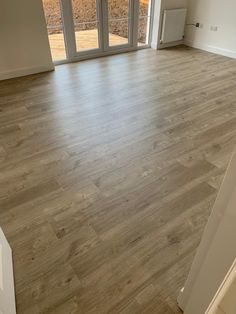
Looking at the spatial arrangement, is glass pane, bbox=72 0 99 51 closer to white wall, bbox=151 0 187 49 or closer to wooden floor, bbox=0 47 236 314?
wooden floor, bbox=0 47 236 314

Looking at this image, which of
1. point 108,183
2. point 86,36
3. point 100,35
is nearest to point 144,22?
point 100,35

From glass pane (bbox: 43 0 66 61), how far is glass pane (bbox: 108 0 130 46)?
919 millimetres

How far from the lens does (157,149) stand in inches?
92.0

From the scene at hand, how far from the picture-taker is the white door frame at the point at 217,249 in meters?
0.67

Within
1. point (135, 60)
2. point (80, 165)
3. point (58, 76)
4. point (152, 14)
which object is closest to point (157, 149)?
point (80, 165)

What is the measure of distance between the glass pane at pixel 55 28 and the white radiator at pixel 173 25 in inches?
78.6

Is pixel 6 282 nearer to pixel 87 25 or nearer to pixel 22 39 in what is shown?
pixel 22 39

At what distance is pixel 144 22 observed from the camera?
16.0 feet

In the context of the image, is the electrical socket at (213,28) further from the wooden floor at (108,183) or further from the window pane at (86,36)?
the window pane at (86,36)

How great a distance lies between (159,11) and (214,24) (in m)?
1.05

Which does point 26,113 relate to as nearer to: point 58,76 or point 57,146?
point 57,146

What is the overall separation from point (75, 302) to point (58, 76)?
3279mm

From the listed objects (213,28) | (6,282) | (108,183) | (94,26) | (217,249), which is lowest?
(108,183)

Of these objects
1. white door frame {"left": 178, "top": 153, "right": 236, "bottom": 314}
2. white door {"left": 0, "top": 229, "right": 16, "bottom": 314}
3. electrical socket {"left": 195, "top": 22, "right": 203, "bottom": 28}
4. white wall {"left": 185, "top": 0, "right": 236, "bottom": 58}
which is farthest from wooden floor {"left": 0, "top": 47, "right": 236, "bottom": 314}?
electrical socket {"left": 195, "top": 22, "right": 203, "bottom": 28}
